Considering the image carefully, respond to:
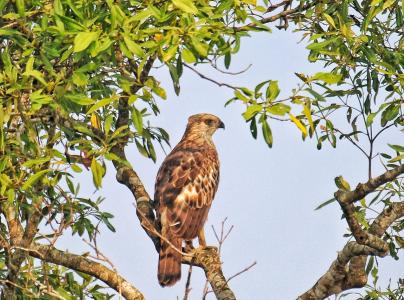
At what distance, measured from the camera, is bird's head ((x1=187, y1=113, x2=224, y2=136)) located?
13.5m

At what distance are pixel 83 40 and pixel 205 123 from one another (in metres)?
6.66

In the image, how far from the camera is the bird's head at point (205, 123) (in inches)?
531

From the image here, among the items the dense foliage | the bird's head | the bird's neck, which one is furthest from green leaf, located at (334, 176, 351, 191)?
the bird's head

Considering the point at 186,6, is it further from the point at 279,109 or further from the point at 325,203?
the point at 325,203

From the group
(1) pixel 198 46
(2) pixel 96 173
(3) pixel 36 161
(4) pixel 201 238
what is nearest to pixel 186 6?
(1) pixel 198 46

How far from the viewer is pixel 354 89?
9.84 metres

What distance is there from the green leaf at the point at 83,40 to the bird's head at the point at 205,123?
6455mm

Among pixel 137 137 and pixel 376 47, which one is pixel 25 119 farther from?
pixel 376 47

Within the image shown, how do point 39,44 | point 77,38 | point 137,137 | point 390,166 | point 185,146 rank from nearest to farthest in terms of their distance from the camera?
point 77,38 → point 39,44 → point 390,166 → point 137,137 → point 185,146

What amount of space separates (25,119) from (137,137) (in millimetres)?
2412

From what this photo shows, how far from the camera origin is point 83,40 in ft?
22.9

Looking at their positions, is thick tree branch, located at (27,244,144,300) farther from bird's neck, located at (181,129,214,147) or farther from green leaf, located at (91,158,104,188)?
bird's neck, located at (181,129,214,147)

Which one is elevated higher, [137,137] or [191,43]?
[137,137]

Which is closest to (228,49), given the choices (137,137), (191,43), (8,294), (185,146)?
(191,43)
